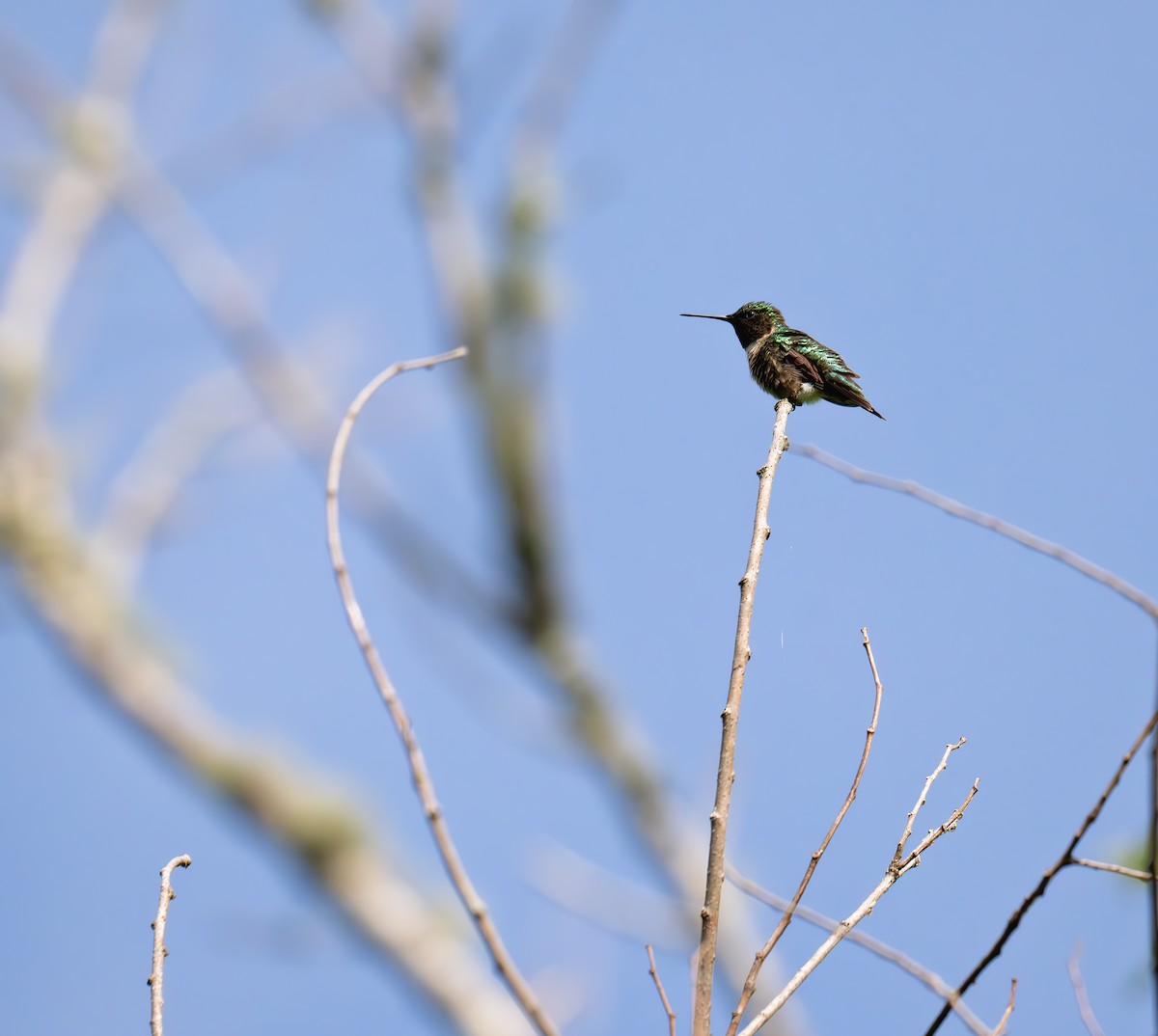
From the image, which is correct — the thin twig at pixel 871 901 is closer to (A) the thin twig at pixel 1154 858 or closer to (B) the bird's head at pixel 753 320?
(A) the thin twig at pixel 1154 858

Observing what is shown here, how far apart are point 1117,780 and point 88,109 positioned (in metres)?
11.9

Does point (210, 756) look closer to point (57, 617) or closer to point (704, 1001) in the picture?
point (57, 617)

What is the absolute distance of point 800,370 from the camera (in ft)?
13.6

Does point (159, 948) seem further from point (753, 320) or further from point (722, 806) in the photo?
point (753, 320)

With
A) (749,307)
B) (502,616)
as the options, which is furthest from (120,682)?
(749,307)

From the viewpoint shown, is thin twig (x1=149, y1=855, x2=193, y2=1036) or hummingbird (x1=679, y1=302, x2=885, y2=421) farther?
hummingbird (x1=679, y1=302, x2=885, y2=421)

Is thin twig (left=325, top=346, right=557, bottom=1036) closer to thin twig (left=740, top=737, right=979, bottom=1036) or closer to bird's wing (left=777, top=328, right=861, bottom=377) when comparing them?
thin twig (left=740, top=737, right=979, bottom=1036)

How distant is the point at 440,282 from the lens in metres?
11.0

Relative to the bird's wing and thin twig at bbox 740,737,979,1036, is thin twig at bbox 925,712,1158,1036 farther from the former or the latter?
the bird's wing

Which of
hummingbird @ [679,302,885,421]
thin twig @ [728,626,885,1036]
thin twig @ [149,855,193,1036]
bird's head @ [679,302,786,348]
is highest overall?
bird's head @ [679,302,786,348]

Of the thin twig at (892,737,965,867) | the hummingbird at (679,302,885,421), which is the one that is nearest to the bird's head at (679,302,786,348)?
the hummingbird at (679,302,885,421)

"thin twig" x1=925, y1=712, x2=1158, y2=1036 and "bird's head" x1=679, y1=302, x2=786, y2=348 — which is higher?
"bird's head" x1=679, y1=302, x2=786, y2=348

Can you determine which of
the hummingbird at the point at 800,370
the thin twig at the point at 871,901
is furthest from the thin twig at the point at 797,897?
the hummingbird at the point at 800,370

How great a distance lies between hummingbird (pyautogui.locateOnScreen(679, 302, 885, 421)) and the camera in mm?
4062
